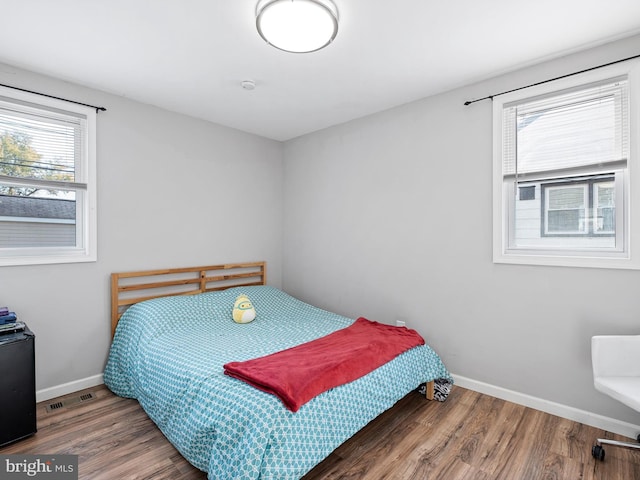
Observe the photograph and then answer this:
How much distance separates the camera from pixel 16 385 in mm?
2061

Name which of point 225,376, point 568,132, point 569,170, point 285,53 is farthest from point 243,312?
point 568,132

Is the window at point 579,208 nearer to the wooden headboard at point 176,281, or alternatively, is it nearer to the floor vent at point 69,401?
the wooden headboard at point 176,281

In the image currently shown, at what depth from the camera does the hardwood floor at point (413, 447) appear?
1829 mm

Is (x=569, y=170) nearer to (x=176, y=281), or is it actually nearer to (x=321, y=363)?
(x=321, y=363)

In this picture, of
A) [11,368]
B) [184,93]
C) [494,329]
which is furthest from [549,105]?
[11,368]

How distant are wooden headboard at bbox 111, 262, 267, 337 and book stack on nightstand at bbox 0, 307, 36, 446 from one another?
2.59 ft

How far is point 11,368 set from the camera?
2045mm

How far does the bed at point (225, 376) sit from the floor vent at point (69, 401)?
0.53ft

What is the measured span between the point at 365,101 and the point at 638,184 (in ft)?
6.70

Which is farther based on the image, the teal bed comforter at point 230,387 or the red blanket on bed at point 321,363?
the red blanket on bed at point 321,363

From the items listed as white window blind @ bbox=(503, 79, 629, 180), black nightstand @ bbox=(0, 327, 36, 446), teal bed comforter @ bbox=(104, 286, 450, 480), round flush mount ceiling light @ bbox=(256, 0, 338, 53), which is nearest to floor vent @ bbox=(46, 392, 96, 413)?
teal bed comforter @ bbox=(104, 286, 450, 480)

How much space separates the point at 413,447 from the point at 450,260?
146 centimetres

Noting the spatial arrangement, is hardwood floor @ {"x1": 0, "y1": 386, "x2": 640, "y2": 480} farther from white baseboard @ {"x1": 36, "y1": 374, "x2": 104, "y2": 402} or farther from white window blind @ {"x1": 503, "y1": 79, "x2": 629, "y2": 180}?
white window blind @ {"x1": 503, "y1": 79, "x2": 629, "y2": 180}

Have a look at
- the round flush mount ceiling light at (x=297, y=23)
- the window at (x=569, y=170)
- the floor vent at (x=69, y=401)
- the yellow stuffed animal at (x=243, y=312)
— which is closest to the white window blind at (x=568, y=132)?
the window at (x=569, y=170)
